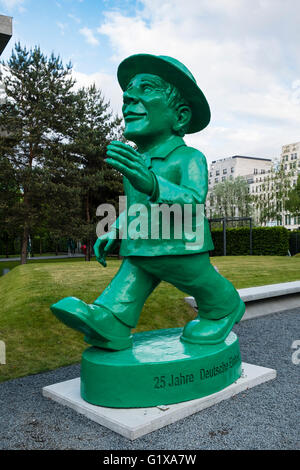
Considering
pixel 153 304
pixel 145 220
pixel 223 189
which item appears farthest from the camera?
pixel 223 189

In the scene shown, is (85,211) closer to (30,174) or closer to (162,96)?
(30,174)

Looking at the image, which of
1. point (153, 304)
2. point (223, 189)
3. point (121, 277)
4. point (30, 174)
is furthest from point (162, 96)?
point (223, 189)

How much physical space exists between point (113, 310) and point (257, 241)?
68.7 ft

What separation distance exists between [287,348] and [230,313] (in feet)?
5.92

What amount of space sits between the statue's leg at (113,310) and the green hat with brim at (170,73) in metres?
1.33

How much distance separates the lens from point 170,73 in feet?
9.18

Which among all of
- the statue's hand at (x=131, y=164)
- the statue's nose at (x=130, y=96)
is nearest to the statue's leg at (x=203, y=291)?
the statue's hand at (x=131, y=164)

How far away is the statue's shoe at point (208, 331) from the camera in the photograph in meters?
2.92

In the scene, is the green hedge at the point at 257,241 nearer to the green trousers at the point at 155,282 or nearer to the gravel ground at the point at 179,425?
the gravel ground at the point at 179,425
